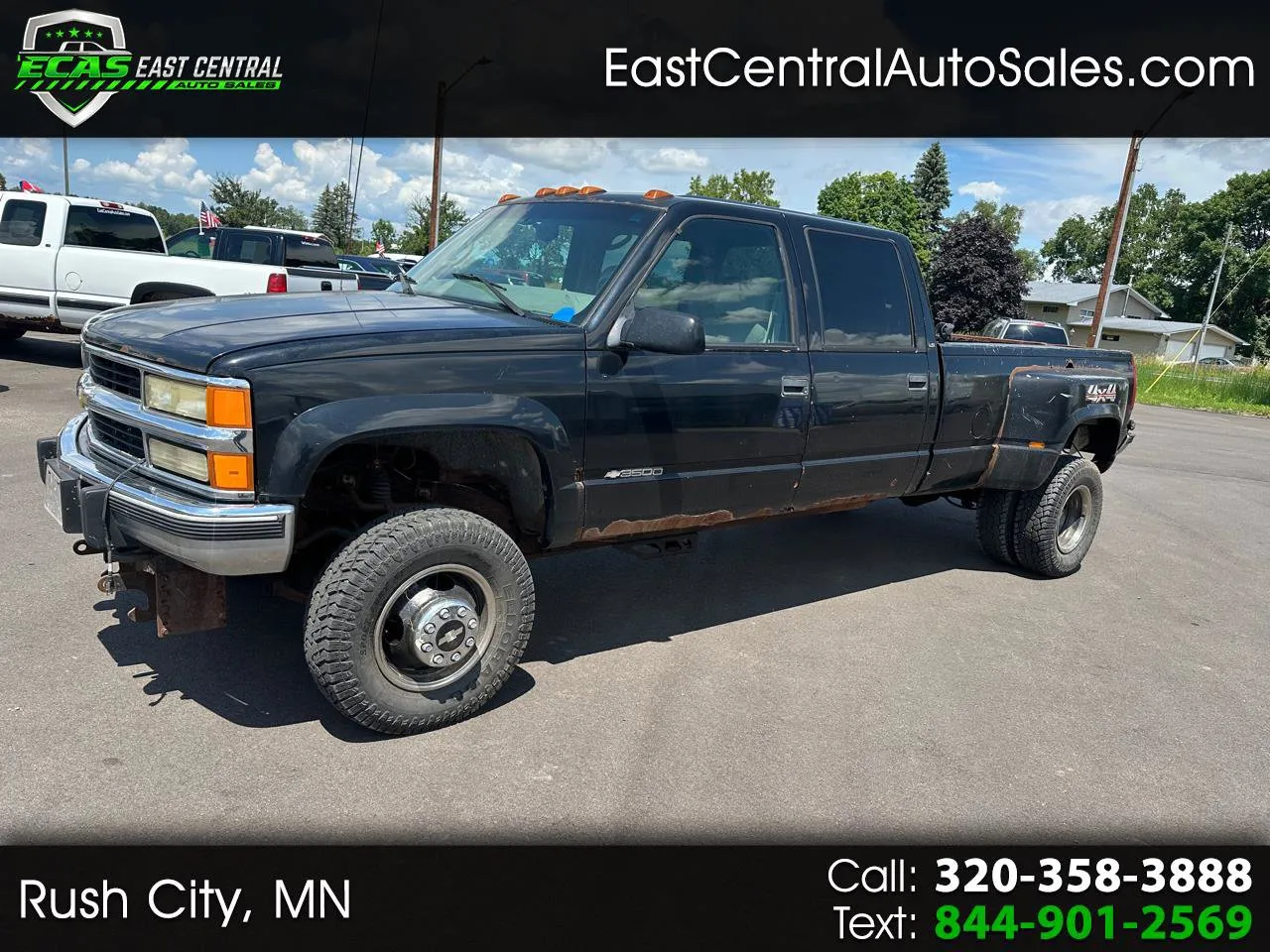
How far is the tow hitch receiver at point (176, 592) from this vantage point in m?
3.49

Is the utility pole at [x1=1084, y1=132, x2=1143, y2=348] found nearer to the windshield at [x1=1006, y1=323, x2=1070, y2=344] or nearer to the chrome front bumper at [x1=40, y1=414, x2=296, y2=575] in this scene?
the windshield at [x1=1006, y1=323, x2=1070, y2=344]

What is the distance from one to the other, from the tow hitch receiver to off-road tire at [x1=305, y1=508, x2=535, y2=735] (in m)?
0.40

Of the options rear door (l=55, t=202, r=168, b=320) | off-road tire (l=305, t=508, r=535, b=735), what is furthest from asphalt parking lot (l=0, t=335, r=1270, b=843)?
rear door (l=55, t=202, r=168, b=320)

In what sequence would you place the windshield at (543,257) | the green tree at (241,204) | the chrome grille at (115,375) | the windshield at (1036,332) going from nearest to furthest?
the chrome grille at (115,375) → the windshield at (543,257) → the windshield at (1036,332) → the green tree at (241,204)

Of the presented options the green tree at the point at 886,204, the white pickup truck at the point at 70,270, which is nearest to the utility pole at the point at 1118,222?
the white pickup truck at the point at 70,270

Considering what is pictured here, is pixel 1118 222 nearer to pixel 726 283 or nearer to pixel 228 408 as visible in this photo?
pixel 726 283

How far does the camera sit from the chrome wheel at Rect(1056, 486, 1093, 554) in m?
6.64

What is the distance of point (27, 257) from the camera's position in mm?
11727

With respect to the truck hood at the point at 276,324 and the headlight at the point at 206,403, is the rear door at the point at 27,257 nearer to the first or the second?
the truck hood at the point at 276,324
